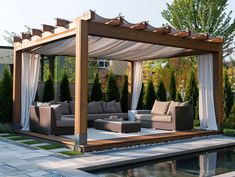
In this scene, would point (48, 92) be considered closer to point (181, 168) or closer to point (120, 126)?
point (120, 126)

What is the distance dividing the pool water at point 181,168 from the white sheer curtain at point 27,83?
17.6ft

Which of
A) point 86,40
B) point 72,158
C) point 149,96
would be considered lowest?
point 72,158

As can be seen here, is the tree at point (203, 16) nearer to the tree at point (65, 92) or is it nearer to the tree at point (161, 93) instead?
the tree at point (161, 93)

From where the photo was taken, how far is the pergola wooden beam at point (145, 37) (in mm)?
8234

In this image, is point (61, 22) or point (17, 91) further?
point (17, 91)

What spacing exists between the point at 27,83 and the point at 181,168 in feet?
20.8

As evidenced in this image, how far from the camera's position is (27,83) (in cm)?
1117

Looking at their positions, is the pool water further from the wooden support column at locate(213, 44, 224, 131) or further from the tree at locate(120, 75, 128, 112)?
the tree at locate(120, 75, 128, 112)

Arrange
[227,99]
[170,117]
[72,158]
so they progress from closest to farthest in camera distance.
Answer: [72,158] < [170,117] < [227,99]

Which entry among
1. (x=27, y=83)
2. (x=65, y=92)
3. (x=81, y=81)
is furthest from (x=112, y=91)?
(x=81, y=81)

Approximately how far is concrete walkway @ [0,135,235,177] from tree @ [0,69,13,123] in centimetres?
330

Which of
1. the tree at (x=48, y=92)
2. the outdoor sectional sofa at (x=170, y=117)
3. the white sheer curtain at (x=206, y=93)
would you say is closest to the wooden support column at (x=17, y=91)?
the tree at (x=48, y=92)

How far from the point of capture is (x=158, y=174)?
20.2 feet

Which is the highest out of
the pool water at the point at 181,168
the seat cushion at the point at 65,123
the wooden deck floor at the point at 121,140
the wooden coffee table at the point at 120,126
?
the seat cushion at the point at 65,123
